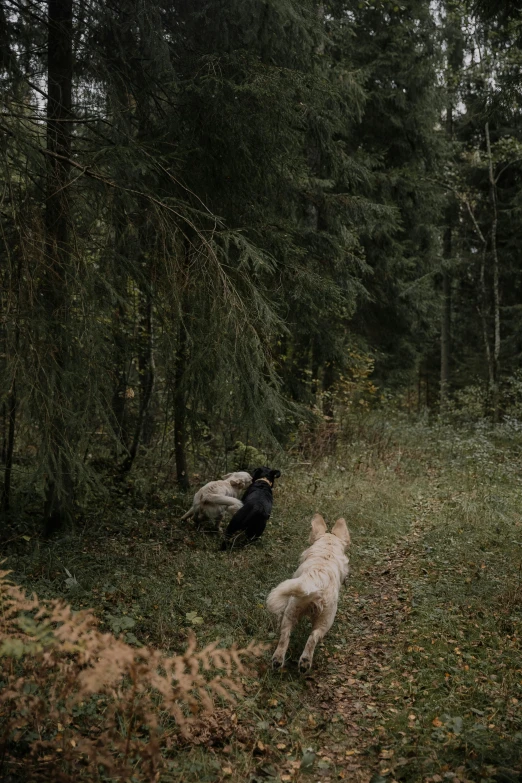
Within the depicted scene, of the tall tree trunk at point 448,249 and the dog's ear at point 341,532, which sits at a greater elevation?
the tall tree trunk at point 448,249

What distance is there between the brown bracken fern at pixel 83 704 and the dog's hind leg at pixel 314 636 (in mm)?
1017

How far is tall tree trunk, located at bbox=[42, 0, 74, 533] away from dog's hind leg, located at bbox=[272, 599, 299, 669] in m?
2.52

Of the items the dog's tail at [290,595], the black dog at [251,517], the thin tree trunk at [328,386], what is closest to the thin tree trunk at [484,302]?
the thin tree trunk at [328,386]

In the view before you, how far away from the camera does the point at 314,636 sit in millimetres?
4516

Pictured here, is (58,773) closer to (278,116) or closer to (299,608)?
(299,608)

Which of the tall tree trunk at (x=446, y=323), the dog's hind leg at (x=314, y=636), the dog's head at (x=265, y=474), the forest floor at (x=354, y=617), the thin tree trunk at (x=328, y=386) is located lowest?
the forest floor at (x=354, y=617)

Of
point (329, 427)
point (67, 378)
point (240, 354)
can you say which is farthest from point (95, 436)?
point (329, 427)

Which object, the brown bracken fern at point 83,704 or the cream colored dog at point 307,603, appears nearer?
the brown bracken fern at point 83,704

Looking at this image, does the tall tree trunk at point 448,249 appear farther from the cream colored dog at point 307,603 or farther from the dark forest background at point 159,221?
the cream colored dog at point 307,603

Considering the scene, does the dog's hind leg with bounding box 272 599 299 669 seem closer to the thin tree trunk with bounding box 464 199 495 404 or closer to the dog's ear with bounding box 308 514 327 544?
the dog's ear with bounding box 308 514 327 544

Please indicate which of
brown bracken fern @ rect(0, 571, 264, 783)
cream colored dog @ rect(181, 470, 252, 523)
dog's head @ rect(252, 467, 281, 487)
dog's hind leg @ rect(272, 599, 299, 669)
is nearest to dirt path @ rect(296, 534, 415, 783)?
dog's hind leg @ rect(272, 599, 299, 669)

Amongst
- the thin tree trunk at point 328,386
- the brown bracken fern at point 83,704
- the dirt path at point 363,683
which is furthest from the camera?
the thin tree trunk at point 328,386

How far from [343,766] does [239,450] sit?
22.7ft

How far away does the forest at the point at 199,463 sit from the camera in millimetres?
3424
